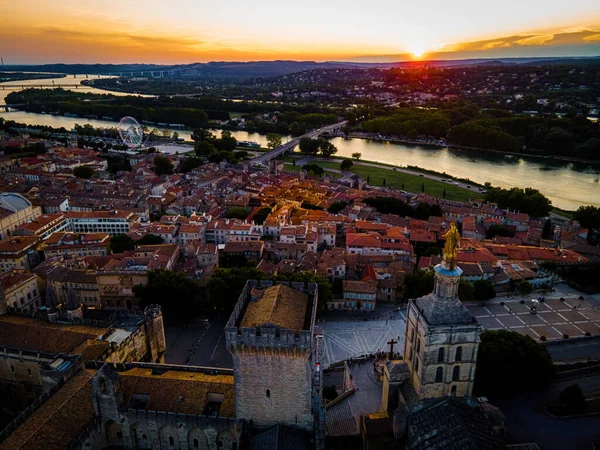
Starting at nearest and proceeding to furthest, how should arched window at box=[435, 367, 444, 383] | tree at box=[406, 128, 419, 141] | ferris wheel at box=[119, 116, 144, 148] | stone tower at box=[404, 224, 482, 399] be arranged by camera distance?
stone tower at box=[404, 224, 482, 399], arched window at box=[435, 367, 444, 383], ferris wheel at box=[119, 116, 144, 148], tree at box=[406, 128, 419, 141]

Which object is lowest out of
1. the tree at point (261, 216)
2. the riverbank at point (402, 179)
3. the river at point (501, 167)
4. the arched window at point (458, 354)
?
the river at point (501, 167)

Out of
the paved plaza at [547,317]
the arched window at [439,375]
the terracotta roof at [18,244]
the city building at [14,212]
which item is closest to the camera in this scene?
the arched window at [439,375]

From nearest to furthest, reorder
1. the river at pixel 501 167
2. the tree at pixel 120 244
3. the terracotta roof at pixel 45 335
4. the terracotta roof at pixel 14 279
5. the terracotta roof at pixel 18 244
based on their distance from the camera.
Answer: the terracotta roof at pixel 45 335 < the terracotta roof at pixel 14 279 < the terracotta roof at pixel 18 244 < the tree at pixel 120 244 < the river at pixel 501 167

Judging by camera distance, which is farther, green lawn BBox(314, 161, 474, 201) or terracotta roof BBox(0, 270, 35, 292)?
green lawn BBox(314, 161, 474, 201)

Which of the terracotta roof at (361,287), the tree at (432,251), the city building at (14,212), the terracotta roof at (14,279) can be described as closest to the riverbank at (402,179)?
the tree at (432,251)

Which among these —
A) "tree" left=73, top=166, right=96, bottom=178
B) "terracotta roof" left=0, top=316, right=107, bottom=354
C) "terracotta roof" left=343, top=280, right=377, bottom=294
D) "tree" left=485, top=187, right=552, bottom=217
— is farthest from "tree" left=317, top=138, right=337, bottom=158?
"terracotta roof" left=0, top=316, right=107, bottom=354

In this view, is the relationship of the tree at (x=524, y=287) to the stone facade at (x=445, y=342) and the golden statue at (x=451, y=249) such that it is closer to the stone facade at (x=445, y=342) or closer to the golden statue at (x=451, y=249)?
the stone facade at (x=445, y=342)

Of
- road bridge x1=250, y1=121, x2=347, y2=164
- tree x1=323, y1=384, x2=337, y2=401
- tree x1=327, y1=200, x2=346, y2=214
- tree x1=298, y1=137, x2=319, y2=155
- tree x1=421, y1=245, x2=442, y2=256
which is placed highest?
tree x1=323, y1=384, x2=337, y2=401

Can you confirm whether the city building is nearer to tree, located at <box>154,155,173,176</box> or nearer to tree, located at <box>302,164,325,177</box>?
tree, located at <box>154,155,173,176</box>
